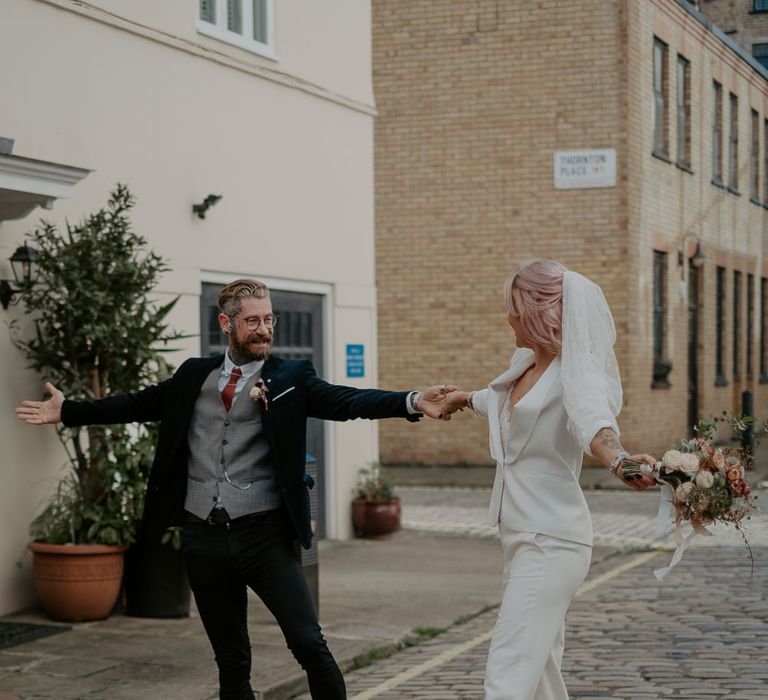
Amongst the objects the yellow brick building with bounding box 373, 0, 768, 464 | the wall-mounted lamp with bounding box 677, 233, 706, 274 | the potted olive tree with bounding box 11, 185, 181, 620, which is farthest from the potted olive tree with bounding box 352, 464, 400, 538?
the wall-mounted lamp with bounding box 677, 233, 706, 274

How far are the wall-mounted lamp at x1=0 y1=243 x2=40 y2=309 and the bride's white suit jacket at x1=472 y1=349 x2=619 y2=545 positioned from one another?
5.28 metres

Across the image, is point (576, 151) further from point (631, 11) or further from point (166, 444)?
point (166, 444)

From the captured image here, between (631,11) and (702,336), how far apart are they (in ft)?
23.3

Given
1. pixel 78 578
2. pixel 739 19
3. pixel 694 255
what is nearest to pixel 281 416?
pixel 78 578

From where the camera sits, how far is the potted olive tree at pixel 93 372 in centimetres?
921

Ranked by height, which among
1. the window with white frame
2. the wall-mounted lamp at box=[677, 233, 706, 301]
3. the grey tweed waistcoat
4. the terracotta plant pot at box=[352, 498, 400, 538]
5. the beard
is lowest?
the terracotta plant pot at box=[352, 498, 400, 538]

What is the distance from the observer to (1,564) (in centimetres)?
951

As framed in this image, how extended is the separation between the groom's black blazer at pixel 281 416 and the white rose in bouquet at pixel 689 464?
1.29m

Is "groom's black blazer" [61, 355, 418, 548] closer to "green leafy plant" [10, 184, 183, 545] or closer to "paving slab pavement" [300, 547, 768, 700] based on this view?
"paving slab pavement" [300, 547, 768, 700]

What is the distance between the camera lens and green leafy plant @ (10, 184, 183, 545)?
926 cm

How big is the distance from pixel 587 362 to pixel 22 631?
18.1 feet

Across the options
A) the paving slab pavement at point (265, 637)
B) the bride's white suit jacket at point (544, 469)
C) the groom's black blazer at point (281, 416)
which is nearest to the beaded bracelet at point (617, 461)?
the bride's white suit jacket at point (544, 469)

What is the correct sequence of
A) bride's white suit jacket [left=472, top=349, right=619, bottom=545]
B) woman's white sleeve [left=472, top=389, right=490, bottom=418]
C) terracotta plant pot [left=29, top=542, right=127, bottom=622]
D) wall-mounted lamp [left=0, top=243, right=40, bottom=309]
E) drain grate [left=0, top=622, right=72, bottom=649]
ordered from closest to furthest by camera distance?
bride's white suit jacket [left=472, top=349, right=619, bottom=545] → woman's white sleeve [left=472, top=389, right=490, bottom=418] → drain grate [left=0, top=622, right=72, bottom=649] → terracotta plant pot [left=29, top=542, right=127, bottom=622] → wall-mounted lamp [left=0, top=243, right=40, bottom=309]

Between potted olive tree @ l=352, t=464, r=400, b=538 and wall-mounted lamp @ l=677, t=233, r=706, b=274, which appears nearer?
potted olive tree @ l=352, t=464, r=400, b=538
